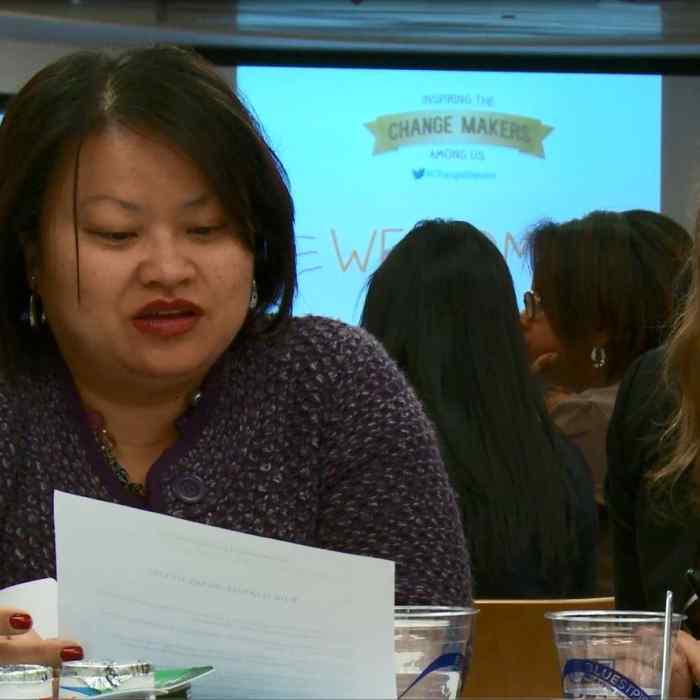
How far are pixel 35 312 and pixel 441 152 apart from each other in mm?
5569

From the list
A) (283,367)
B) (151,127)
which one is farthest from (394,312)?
(151,127)

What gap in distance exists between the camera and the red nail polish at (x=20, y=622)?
3.65 ft

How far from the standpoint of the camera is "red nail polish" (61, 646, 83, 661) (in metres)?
1.04

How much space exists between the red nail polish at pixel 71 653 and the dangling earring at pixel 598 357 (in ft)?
7.36

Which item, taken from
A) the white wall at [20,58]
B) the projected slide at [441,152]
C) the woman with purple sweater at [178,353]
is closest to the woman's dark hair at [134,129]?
the woman with purple sweater at [178,353]

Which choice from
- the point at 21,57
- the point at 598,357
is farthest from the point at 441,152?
the point at 598,357

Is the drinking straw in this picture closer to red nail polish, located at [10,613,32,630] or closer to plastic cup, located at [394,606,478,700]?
plastic cup, located at [394,606,478,700]

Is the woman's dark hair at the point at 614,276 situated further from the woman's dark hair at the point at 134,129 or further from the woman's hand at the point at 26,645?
the woman's hand at the point at 26,645

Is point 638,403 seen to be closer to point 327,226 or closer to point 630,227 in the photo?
point 630,227

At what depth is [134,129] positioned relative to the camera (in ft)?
4.82

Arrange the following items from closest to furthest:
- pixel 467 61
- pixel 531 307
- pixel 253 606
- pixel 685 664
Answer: pixel 253 606 → pixel 685 664 → pixel 531 307 → pixel 467 61

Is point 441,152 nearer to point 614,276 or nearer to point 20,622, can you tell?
point 614,276

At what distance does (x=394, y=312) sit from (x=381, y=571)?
5.47ft

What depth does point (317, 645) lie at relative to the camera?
3.32ft
